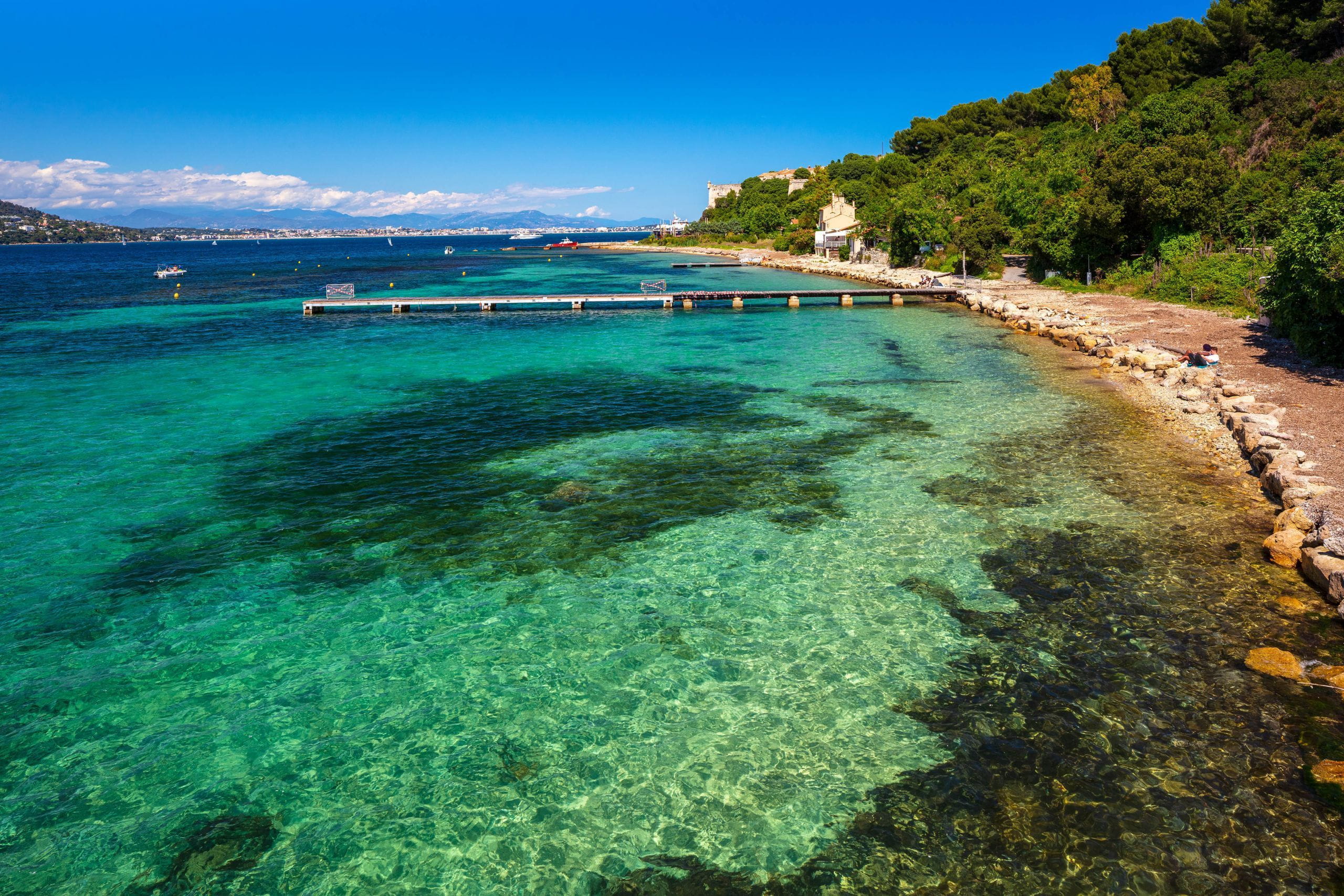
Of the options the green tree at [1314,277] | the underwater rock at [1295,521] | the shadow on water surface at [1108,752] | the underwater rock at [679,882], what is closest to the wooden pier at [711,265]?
the green tree at [1314,277]

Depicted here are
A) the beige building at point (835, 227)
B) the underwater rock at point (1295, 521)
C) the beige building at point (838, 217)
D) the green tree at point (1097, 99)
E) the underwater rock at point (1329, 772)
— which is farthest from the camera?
the beige building at point (838, 217)

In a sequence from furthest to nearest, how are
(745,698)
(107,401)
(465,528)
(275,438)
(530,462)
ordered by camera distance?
(107,401) < (275,438) < (530,462) < (465,528) < (745,698)

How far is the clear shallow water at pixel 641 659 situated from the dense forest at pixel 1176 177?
25.5 ft

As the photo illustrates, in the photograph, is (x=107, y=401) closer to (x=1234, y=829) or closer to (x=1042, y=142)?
(x=1234, y=829)

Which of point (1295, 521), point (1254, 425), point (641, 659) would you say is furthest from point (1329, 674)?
point (1254, 425)

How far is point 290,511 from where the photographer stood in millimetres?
15344

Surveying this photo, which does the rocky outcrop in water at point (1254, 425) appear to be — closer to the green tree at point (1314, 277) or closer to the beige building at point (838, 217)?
the green tree at point (1314, 277)

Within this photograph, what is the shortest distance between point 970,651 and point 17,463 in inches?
903

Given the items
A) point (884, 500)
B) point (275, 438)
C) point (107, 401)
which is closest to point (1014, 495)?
point (884, 500)

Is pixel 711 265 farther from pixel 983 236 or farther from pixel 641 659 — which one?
pixel 641 659

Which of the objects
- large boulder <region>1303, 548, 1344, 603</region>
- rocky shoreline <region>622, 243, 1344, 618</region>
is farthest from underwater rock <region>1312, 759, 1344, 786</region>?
large boulder <region>1303, 548, 1344, 603</region>

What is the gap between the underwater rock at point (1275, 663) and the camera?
9164mm

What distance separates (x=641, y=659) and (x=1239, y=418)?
16763 millimetres

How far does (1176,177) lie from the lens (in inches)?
1489
